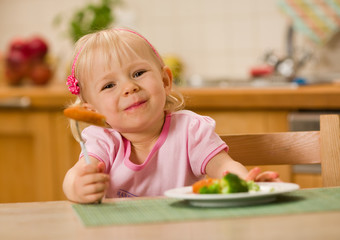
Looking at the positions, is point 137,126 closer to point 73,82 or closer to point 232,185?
point 73,82

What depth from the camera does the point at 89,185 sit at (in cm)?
112

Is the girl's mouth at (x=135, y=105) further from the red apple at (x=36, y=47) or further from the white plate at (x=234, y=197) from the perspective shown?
the red apple at (x=36, y=47)

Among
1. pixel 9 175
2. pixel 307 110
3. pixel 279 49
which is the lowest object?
pixel 9 175

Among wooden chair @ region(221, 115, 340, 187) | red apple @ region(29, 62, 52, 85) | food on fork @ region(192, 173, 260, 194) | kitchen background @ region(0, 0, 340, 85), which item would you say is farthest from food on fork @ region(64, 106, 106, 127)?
red apple @ region(29, 62, 52, 85)

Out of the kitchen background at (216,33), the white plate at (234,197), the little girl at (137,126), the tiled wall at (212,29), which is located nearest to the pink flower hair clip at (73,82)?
the little girl at (137,126)

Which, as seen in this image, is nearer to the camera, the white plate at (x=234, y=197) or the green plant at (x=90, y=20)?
the white plate at (x=234, y=197)

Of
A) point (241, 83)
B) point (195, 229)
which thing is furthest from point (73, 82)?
point (241, 83)

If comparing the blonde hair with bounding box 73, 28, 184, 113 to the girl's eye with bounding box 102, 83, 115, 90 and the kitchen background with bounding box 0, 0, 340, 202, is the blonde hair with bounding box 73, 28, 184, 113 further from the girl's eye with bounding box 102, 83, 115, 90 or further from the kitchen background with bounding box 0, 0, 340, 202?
the kitchen background with bounding box 0, 0, 340, 202

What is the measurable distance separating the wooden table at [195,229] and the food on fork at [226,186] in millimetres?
102

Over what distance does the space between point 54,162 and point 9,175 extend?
30 cm

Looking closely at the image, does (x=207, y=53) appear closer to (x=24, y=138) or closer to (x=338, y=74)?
(x=338, y=74)

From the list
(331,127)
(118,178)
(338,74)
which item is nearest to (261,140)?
(331,127)

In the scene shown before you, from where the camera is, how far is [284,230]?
0.84m

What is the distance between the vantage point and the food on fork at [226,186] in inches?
40.2
